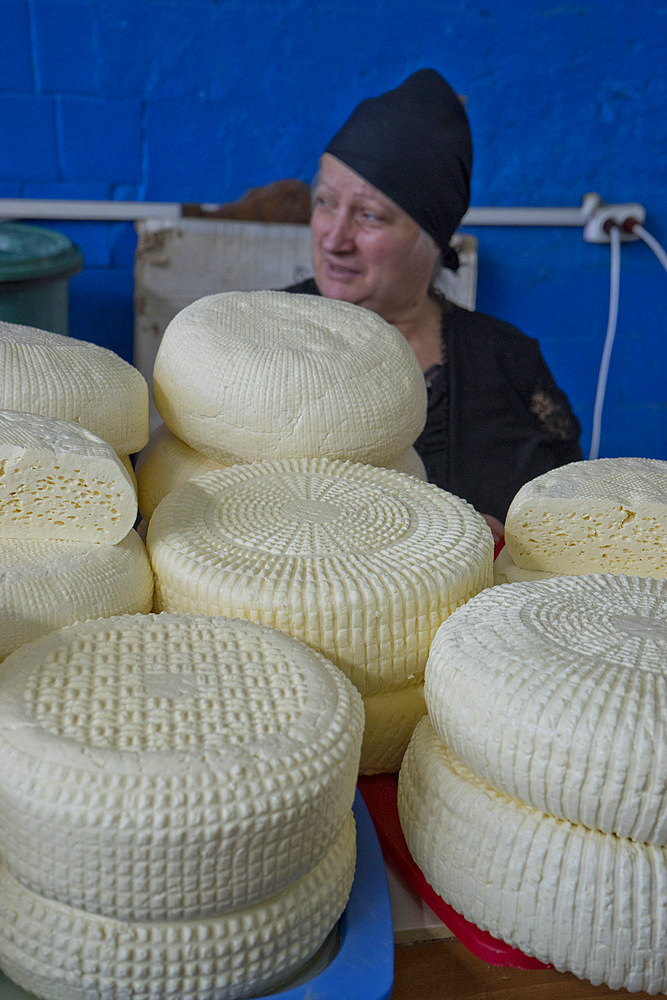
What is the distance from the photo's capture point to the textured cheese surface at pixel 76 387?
0.79 m

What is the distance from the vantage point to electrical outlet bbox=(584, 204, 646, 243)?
1935mm

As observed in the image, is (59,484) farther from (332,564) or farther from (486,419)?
(486,419)

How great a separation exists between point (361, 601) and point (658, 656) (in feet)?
0.69

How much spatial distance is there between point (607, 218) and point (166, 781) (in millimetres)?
1788

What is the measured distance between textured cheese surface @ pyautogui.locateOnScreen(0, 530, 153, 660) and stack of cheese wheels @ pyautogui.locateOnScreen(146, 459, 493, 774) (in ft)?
0.10

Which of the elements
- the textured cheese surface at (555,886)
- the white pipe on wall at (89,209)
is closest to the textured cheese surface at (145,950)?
the textured cheese surface at (555,886)

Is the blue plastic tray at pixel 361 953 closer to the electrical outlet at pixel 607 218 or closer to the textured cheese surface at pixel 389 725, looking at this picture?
the textured cheese surface at pixel 389 725

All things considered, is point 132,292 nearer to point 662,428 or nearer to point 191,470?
point 191,470

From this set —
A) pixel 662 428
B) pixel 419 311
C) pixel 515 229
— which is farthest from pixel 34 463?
pixel 662 428

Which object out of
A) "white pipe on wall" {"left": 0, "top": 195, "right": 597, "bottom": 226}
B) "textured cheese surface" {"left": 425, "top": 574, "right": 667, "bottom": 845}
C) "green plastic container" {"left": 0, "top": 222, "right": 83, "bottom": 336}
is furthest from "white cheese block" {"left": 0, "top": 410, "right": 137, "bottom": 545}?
"white pipe on wall" {"left": 0, "top": 195, "right": 597, "bottom": 226}

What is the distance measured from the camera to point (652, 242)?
1.98m

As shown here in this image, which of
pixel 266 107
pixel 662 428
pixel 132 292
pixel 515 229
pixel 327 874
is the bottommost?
pixel 662 428

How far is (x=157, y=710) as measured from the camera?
0.53 metres

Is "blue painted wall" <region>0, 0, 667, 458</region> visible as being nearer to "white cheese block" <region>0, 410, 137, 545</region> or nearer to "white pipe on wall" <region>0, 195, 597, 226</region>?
"white pipe on wall" <region>0, 195, 597, 226</region>
